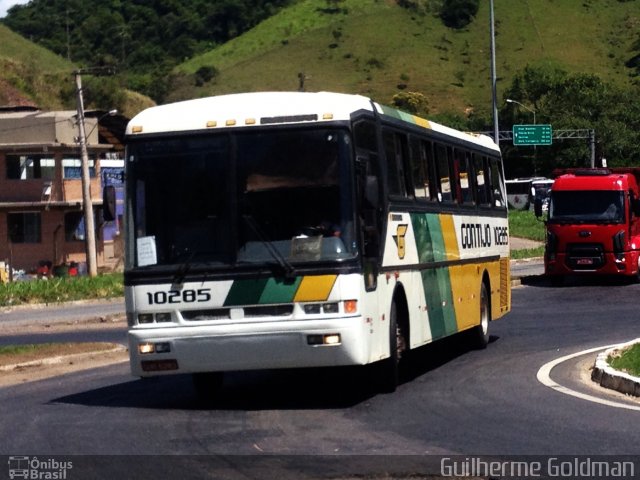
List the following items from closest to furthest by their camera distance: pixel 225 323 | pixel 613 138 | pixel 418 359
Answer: pixel 225 323, pixel 418 359, pixel 613 138

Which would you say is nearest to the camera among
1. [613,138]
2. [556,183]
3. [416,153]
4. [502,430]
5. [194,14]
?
[502,430]

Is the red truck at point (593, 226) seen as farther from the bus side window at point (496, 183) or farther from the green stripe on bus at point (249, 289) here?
the green stripe on bus at point (249, 289)

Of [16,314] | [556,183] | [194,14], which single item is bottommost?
[16,314]

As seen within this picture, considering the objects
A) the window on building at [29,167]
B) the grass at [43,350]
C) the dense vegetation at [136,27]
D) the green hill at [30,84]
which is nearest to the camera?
the grass at [43,350]

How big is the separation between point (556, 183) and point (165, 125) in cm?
2059

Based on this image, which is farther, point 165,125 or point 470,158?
point 470,158

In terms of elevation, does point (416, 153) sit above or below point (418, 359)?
above

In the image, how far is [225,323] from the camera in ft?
41.2

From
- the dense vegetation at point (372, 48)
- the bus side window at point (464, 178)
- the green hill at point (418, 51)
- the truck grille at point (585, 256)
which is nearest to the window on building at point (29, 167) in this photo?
the truck grille at point (585, 256)

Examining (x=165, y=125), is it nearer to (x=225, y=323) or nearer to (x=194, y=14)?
(x=225, y=323)

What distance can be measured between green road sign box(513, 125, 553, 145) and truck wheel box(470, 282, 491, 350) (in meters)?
62.0

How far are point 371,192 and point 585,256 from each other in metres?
20.1

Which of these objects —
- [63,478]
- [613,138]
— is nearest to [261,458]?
[63,478]

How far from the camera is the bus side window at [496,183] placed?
20.7m
